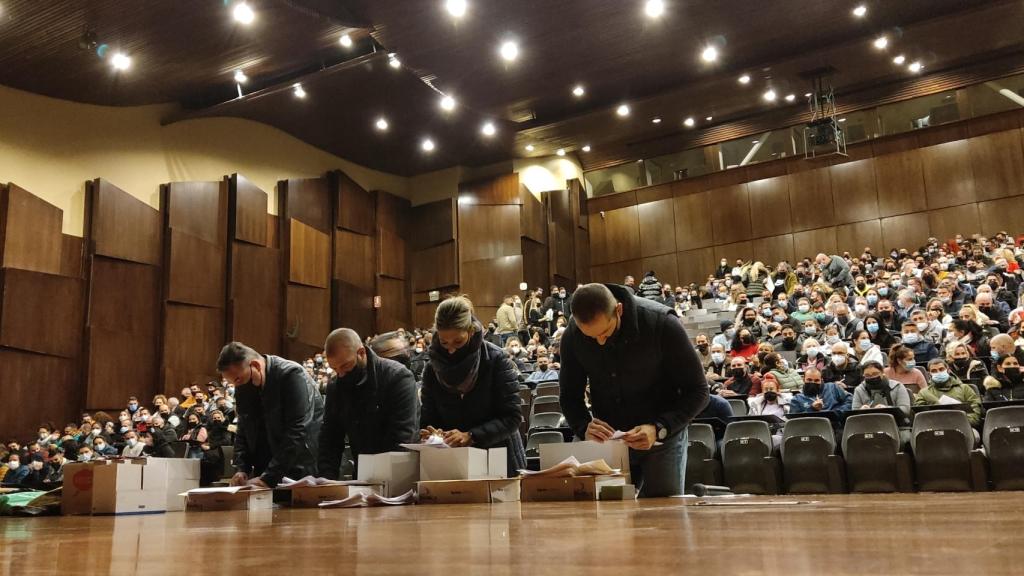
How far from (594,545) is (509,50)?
37.4ft

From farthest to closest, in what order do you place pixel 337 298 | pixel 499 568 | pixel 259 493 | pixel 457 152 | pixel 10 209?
pixel 457 152 → pixel 337 298 → pixel 10 209 → pixel 259 493 → pixel 499 568

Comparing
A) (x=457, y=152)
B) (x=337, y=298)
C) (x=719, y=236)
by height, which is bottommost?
(x=337, y=298)

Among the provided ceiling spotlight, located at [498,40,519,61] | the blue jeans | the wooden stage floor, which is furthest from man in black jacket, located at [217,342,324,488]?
ceiling spotlight, located at [498,40,519,61]

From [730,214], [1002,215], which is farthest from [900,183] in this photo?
[730,214]

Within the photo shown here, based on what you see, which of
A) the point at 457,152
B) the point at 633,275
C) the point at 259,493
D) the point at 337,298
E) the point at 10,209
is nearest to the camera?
the point at 259,493

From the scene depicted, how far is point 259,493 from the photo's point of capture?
2.64 metres

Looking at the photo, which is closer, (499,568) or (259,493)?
(499,568)

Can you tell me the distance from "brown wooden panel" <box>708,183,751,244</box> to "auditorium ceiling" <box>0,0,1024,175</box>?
1.59 meters

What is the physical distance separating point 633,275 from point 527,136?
4242mm

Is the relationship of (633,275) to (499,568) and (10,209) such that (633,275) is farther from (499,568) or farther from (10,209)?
(499,568)

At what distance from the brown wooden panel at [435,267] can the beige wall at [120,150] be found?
10.6 ft

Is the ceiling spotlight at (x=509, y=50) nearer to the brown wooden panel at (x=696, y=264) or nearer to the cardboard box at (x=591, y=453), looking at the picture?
the brown wooden panel at (x=696, y=264)

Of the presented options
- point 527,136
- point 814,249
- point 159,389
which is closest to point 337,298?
point 159,389

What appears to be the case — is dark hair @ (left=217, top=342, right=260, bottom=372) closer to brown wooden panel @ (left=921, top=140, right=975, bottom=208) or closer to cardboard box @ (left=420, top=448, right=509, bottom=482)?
cardboard box @ (left=420, top=448, right=509, bottom=482)
